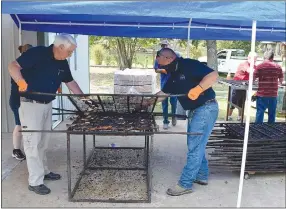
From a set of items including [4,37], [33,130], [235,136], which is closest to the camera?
[33,130]

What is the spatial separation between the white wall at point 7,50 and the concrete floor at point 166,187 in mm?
1042

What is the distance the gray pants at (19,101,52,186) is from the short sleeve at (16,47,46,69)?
399 millimetres

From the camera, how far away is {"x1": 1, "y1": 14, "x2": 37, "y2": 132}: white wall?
18.4 feet

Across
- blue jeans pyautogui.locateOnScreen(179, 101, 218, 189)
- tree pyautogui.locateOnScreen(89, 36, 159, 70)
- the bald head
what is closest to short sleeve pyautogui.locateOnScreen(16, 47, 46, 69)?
the bald head

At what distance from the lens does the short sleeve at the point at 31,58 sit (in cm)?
319

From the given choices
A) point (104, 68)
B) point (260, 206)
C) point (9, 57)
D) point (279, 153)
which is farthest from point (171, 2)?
point (104, 68)

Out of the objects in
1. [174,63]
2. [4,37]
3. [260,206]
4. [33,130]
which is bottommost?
[260,206]

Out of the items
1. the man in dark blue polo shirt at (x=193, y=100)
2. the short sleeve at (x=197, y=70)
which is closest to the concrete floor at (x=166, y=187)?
the man in dark blue polo shirt at (x=193, y=100)

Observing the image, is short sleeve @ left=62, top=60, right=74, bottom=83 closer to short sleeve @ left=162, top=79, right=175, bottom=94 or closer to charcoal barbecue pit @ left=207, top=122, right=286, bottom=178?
short sleeve @ left=162, top=79, right=175, bottom=94

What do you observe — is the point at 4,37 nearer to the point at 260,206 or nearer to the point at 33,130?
the point at 33,130

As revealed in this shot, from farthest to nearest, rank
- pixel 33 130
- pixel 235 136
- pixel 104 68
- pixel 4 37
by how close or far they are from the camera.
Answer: pixel 104 68, pixel 4 37, pixel 235 136, pixel 33 130

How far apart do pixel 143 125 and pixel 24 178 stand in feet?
5.46

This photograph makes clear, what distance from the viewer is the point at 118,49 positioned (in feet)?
55.9

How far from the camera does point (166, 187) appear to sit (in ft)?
12.4
